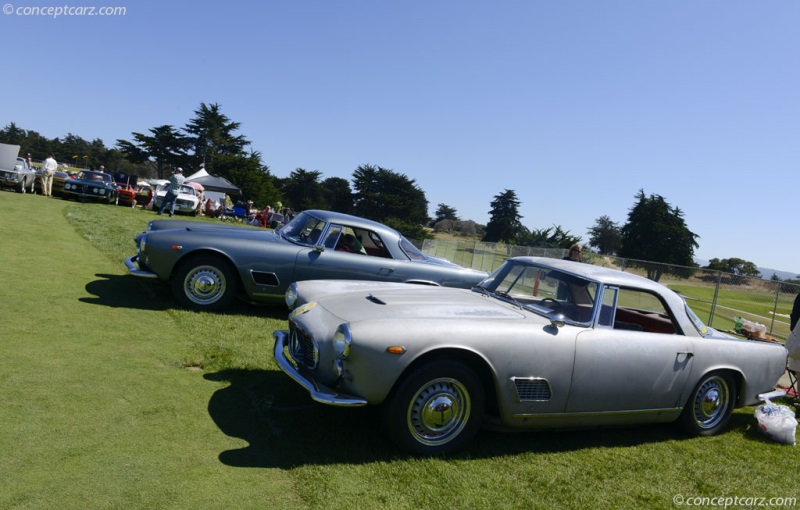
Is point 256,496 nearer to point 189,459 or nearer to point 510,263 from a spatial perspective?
point 189,459

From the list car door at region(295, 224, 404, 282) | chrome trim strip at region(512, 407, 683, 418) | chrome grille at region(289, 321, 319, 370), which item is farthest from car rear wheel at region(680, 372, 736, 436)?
car door at region(295, 224, 404, 282)

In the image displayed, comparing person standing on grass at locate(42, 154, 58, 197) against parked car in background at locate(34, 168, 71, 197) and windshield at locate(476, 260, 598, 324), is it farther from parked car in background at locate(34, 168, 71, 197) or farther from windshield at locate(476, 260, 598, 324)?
windshield at locate(476, 260, 598, 324)

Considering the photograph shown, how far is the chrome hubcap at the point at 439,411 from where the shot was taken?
11.0 ft

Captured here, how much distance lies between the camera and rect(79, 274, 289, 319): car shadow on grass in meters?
6.21

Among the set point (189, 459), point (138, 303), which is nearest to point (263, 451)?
point (189, 459)

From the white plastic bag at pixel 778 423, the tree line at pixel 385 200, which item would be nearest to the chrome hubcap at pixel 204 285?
the white plastic bag at pixel 778 423

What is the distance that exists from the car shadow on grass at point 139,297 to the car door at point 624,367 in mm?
4210

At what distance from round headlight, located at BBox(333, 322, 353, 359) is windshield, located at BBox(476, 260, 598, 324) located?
1679 millimetres

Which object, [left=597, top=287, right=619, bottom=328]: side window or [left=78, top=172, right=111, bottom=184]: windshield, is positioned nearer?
[left=597, top=287, right=619, bottom=328]: side window

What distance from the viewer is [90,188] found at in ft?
67.3

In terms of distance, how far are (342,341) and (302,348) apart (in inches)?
30.1

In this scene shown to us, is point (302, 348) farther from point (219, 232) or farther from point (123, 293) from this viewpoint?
point (123, 293)

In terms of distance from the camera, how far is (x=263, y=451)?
3.19 m

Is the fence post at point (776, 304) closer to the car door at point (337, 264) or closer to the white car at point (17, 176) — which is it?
the car door at point (337, 264)
